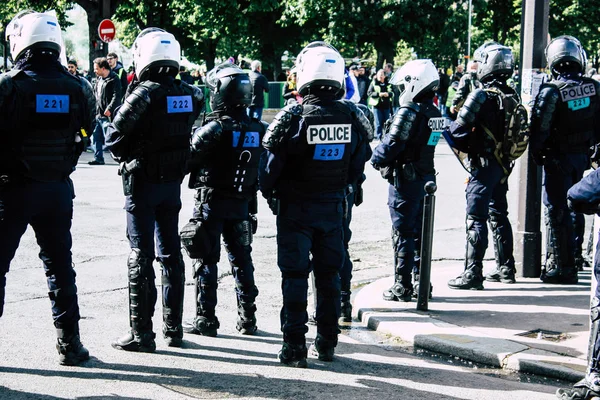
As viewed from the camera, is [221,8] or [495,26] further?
[495,26]

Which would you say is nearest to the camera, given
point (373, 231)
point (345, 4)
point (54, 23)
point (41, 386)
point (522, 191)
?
point (41, 386)

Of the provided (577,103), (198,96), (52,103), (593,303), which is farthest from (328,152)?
(577,103)

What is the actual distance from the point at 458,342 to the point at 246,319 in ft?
5.18

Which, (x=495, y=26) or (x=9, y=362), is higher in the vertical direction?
(x=495, y=26)

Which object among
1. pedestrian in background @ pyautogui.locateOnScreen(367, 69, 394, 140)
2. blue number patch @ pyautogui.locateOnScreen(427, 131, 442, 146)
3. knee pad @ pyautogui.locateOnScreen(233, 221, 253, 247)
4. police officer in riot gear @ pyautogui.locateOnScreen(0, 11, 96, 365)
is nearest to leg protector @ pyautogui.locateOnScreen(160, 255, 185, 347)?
knee pad @ pyautogui.locateOnScreen(233, 221, 253, 247)

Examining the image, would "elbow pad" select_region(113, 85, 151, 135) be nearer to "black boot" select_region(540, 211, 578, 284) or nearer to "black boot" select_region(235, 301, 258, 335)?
"black boot" select_region(235, 301, 258, 335)

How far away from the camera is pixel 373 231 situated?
11.6m

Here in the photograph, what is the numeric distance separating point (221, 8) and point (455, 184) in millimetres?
29771

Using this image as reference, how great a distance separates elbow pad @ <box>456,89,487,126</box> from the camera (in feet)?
26.8

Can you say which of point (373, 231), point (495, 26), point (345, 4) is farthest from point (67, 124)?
point (495, 26)

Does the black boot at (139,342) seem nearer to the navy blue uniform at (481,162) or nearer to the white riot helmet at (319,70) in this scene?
the white riot helmet at (319,70)

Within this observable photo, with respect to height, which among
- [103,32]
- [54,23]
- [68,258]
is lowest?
[68,258]

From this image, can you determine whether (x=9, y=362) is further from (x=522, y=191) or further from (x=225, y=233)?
(x=522, y=191)

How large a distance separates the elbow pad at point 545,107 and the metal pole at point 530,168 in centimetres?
16
